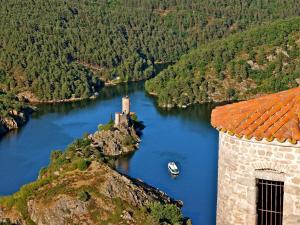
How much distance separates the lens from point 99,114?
297 feet

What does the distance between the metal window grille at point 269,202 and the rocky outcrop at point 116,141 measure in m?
60.0

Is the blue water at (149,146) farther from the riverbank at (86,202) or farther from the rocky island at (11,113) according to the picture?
the riverbank at (86,202)

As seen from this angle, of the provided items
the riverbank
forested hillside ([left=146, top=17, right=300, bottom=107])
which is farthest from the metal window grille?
forested hillside ([left=146, top=17, right=300, bottom=107])

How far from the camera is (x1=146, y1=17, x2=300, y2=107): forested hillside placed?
108119 millimetres

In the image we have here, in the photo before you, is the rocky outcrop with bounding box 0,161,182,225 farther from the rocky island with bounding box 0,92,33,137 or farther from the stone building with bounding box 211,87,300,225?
the rocky island with bounding box 0,92,33,137

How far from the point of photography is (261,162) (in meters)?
9.98

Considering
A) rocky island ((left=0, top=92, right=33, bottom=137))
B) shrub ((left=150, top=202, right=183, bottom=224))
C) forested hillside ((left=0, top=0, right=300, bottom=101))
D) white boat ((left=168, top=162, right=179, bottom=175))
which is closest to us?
shrub ((left=150, top=202, right=183, bottom=224))

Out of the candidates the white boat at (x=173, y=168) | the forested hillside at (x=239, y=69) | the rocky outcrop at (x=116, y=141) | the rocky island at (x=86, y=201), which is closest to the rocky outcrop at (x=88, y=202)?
the rocky island at (x=86, y=201)

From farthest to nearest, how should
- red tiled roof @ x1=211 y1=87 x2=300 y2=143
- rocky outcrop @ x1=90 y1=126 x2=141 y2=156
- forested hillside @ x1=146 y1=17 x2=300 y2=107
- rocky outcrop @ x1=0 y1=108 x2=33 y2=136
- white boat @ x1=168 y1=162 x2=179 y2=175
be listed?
forested hillside @ x1=146 y1=17 x2=300 y2=107 → rocky outcrop @ x1=0 y1=108 x2=33 y2=136 → rocky outcrop @ x1=90 y1=126 x2=141 y2=156 → white boat @ x1=168 y1=162 x2=179 y2=175 → red tiled roof @ x1=211 y1=87 x2=300 y2=143

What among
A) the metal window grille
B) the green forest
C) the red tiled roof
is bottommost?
the green forest

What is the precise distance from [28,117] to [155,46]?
59.5 metres

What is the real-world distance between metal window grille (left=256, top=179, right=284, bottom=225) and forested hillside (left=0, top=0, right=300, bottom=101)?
97.1 m

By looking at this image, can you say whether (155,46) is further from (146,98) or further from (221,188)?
(221,188)

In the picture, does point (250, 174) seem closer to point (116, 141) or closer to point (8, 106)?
point (116, 141)
